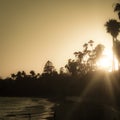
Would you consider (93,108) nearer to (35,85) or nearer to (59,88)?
(59,88)

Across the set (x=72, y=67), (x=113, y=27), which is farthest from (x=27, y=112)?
(x=72, y=67)

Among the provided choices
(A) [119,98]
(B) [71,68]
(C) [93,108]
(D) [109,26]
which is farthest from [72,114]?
(B) [71,68]

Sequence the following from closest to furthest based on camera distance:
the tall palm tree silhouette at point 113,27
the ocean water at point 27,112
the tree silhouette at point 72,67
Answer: the ocean water at point 27,112, the tall palm tree silhouette at point 113,27, the tree silhouette at point 72,67

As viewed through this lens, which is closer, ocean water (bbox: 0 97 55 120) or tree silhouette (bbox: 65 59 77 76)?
ocean water (bbox: 0 97 55 120)

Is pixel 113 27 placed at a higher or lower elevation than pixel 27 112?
higher

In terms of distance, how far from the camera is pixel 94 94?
297 feet

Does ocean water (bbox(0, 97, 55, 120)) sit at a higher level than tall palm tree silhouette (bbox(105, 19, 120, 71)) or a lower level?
lower

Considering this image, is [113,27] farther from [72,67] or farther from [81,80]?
[72,67]

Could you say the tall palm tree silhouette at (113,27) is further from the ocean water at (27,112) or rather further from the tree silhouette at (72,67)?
the tree silhouette at (72,67)

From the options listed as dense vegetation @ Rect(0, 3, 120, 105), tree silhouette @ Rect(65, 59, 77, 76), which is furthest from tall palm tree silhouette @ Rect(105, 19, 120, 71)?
tree silhouette @ Rect(65, 59, 77, 76)

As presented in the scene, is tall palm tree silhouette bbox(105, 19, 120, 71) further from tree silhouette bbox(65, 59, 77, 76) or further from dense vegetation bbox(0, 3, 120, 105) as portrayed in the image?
tree silhouette bbox(65, 59, 77, 76)

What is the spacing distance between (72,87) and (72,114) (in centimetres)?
6660

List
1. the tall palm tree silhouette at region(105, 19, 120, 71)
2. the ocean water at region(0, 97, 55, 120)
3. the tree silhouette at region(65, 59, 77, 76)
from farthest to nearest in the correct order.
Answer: the tree silhouette at region(65, 59, 77, 76) → the tall palm tree silhouette at region(105, 19, 120, 71) → the ocean water at region(0, 97, 55, 120)

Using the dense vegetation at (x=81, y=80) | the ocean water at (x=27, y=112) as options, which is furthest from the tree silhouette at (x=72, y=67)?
the ocean water at (x=27, y=112)
